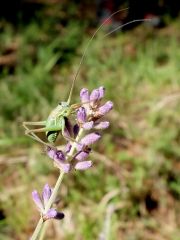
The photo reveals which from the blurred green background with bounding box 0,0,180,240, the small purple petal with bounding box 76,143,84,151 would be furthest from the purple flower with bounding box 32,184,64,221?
the blurred green background with bounding box 0,0,180,240

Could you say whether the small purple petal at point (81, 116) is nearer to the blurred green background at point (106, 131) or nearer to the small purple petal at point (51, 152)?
the small purple petal at point (51, 152)

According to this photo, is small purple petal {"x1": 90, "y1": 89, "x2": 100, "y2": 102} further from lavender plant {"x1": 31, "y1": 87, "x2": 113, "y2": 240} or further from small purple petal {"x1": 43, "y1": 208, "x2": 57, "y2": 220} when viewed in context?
small purple petal {"x1": 43, "y1": 208, "x2": 57, "y2": 220}

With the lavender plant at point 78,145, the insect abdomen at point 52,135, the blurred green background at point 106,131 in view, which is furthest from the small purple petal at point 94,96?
the blurred green background at point 106,131

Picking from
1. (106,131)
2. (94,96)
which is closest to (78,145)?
(94,96)

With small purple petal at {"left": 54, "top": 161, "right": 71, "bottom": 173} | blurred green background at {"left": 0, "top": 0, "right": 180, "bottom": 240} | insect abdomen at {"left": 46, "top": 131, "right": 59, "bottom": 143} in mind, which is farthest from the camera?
blurred green background at {"left": 0, "top": 0, "right": 180, "bottom": 240}

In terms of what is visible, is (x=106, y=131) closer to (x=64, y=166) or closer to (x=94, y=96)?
(x=94, y=96)

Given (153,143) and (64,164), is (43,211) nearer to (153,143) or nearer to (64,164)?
(64,164)

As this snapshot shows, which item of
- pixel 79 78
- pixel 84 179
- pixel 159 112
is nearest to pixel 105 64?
pixel 79 78

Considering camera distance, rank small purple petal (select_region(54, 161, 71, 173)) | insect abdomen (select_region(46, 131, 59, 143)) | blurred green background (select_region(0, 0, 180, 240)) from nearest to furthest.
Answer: small purple petal (select_region(54, 161, 71, 173))
insect abdomen (select_region(46, 131, 59, 143))
blurred green background (select_region(0, 0, 180, 240))
